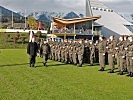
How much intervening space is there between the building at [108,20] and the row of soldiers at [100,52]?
7482 centimetres

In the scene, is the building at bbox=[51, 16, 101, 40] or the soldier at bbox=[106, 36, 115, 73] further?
the building at bbox=[51, 16, 101, 40]

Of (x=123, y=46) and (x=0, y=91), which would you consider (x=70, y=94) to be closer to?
(x=0, y=91)

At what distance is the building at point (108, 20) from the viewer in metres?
103

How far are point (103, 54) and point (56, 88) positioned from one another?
292 inches

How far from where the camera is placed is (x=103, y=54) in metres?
20.1

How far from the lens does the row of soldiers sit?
1758 cm

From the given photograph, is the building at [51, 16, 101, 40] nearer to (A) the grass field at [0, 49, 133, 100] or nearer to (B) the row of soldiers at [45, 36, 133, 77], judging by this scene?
(B) the row of soldiers at [45, 36, 133, 77]

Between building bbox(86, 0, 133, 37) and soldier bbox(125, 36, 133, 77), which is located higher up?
building bbox(86, 0, 133, 37)

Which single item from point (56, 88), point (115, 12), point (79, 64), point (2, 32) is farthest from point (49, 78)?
point (115, 12)

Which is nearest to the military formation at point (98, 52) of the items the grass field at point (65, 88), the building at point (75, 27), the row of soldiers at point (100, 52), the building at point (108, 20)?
the row of soldiers at point (100, 52)

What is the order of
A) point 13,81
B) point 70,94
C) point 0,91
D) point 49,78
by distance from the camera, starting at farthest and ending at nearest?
point 49,78 < point 13,81 < point 0,91 < point 70,94

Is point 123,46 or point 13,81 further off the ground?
point 123,46

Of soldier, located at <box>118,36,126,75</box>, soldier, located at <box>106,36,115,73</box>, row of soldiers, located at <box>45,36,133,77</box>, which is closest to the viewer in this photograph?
row of soldiers, located at <box>45,36,133,77</box>

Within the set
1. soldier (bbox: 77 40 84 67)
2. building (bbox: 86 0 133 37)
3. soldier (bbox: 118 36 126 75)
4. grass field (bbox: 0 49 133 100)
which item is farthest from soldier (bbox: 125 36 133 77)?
building (bbox: 86 0 133 37)
